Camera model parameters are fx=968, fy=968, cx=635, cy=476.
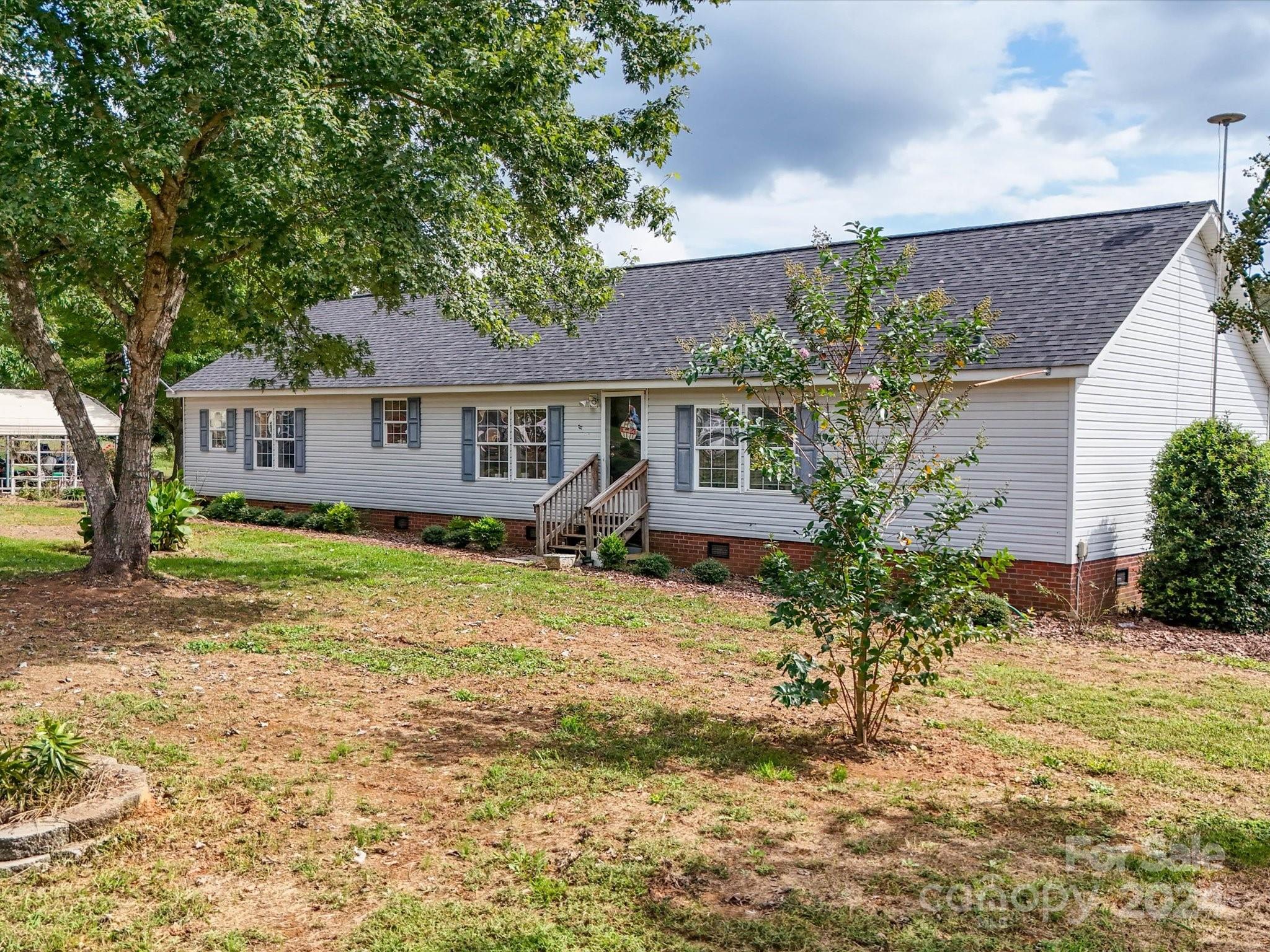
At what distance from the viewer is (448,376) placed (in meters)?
18.0

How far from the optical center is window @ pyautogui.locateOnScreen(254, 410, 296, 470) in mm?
21375

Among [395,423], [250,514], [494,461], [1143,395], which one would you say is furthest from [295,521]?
[1143,395]

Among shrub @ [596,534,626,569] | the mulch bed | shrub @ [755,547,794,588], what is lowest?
the mulch bed

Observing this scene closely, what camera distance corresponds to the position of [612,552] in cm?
1463

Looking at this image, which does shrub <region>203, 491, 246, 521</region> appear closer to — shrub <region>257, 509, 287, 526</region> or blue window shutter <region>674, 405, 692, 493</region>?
shrub <region>257, 509, 287, 526</region>

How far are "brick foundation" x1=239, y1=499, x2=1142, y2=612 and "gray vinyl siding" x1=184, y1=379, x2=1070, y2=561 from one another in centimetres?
13

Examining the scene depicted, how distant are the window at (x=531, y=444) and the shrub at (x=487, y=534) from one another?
108cm

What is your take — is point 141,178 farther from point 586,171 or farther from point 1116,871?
point 1116,871

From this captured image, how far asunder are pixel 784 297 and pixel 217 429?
14.7 metres

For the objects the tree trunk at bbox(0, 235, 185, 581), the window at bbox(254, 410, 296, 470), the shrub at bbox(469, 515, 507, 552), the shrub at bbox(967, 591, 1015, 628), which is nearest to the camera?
the shrub at bbox(967, 591, 1015, 628)

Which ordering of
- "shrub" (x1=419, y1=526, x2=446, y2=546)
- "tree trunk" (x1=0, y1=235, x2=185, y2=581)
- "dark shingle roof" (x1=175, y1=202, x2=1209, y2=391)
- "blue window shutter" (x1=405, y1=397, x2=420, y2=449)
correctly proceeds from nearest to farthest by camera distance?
"tree trunk" (x1=0, y1=235, x2=185, y2=581) < "dark shingle roof" (x1=175, y1=202, x2=1209, y2=391) < "shrub" (x1=419, y1=526, x2=446, y2=546) < "blue window shutter" (x1=405, y1=397, x2=420, y2=449)

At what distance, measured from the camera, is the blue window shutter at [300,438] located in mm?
20922

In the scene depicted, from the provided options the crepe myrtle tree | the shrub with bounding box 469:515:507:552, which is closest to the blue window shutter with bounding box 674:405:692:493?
the shrub with bounding box 469:515:507:552

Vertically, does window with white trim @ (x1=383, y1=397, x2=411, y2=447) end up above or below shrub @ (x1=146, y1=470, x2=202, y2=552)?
above
